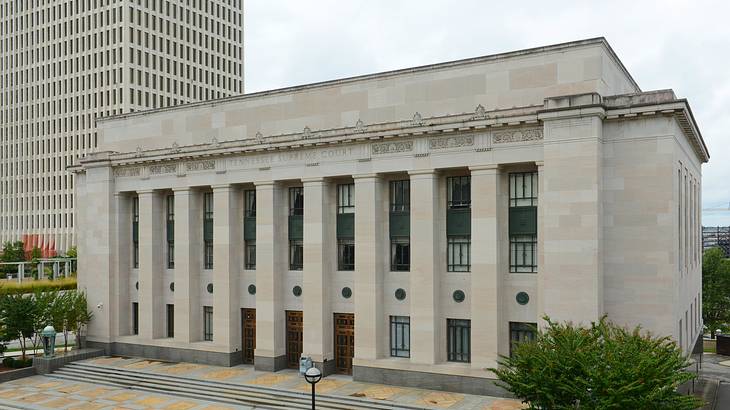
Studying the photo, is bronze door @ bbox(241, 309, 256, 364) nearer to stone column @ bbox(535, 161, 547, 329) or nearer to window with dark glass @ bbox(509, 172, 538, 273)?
window with dark glass @ bbox(509, 172, 538, 273)

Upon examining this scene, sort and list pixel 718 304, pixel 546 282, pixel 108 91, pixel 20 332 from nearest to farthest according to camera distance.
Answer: pixel 546 282 → pixel 20 332 → pixel 718 304 → pixel 108 91

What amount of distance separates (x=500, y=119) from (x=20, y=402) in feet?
86.5

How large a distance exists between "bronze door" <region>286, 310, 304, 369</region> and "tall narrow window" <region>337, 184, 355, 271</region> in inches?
152

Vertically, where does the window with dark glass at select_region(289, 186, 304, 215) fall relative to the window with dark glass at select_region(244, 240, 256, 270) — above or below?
above

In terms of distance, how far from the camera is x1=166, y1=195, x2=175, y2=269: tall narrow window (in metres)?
40.1

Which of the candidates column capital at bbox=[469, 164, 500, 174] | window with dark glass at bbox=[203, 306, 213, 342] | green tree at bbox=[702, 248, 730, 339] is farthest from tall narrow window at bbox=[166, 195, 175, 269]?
green tree at bbox=[702, 248, 730, 339]

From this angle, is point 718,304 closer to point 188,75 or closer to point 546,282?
point 546,282

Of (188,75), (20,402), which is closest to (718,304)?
(20,402)

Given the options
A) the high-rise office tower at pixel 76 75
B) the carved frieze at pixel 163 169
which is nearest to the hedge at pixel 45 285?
the carved frieze at pixel 163 169

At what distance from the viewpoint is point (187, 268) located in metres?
38.1

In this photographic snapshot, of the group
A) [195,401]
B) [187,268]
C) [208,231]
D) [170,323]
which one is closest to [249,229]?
[208,231]

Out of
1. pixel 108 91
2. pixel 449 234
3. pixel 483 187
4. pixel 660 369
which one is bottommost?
pixel 660 369

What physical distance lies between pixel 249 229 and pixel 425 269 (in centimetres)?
1139

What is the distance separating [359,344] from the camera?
3244 cm
